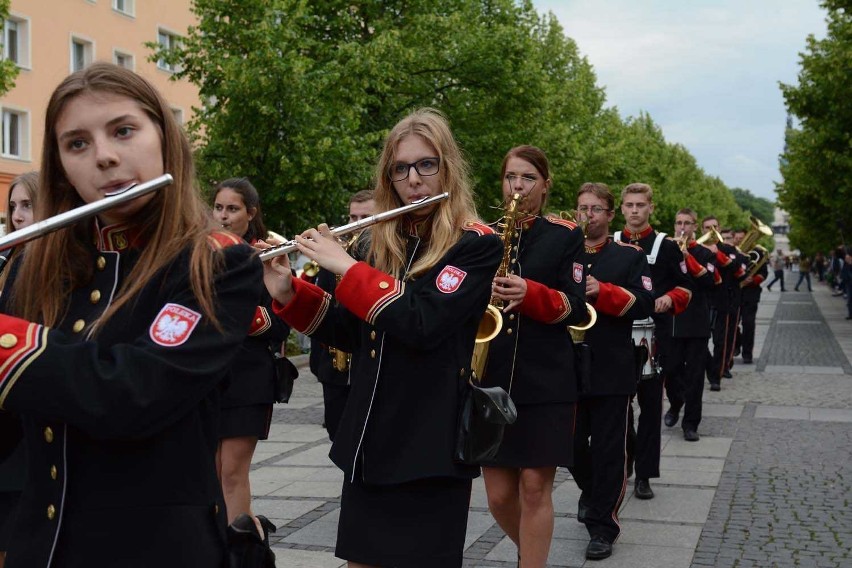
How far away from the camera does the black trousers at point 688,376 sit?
380 inches

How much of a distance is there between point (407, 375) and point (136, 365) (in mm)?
1545

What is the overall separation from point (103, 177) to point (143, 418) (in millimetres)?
460

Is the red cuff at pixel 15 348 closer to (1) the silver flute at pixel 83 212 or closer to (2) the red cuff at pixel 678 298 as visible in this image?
(1) the silver flute at pixel 83 212

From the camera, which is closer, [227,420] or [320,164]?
[227,420]

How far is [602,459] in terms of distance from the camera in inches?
236

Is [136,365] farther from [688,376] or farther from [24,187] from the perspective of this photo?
[688,376]

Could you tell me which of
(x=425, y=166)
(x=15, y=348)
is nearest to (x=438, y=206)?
(x=425, y=166)

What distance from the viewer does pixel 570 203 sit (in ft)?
110

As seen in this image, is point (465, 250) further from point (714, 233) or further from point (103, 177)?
point (714, 233)

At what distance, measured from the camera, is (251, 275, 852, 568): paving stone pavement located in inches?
225

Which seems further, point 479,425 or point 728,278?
point 728,278

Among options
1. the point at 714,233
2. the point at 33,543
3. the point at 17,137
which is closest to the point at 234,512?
the point at 33,543

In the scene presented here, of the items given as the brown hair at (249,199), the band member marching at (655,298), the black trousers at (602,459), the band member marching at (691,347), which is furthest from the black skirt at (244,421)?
the band member marching at (691,347)

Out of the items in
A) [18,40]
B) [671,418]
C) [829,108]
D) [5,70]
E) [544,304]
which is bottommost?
[671,418]
